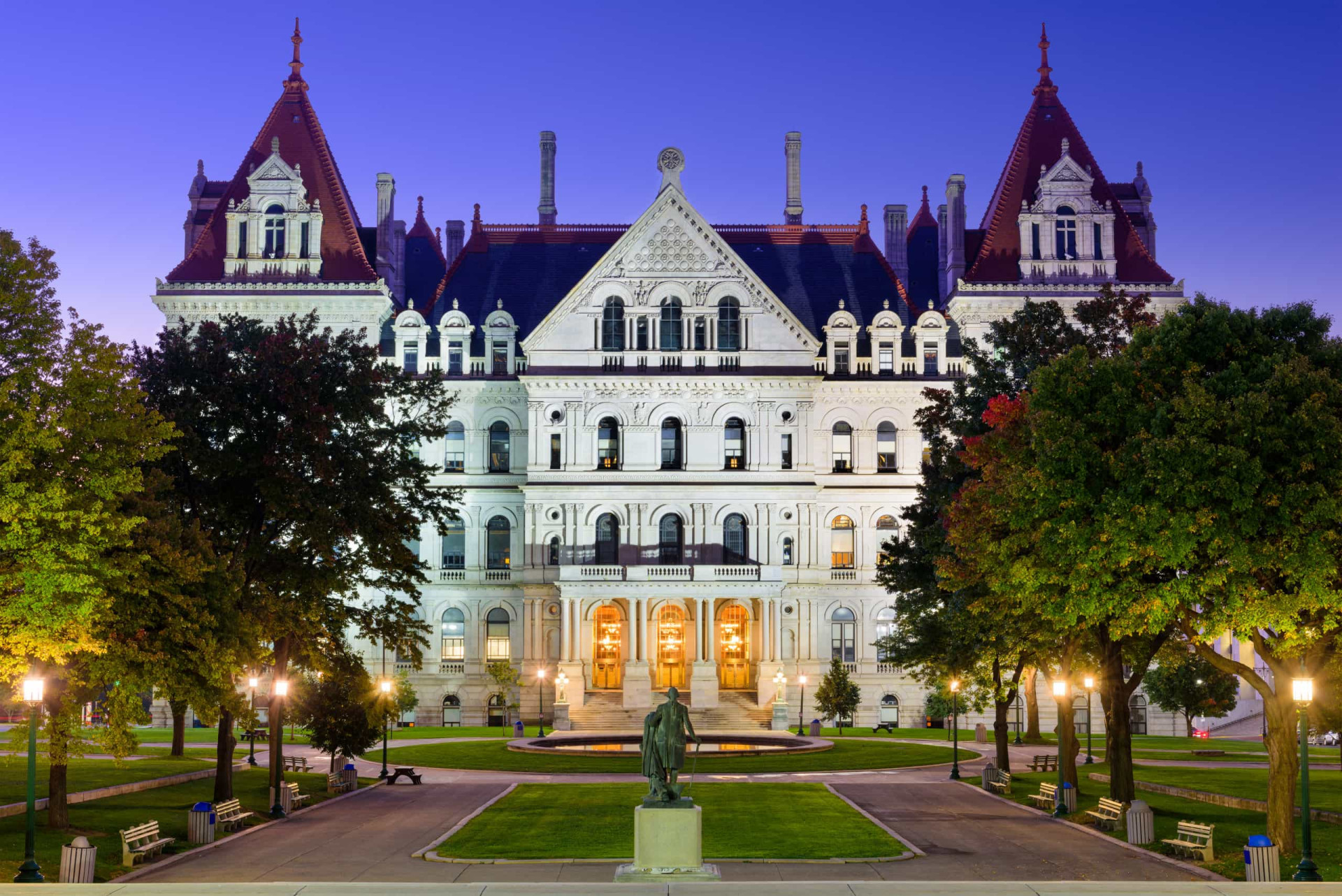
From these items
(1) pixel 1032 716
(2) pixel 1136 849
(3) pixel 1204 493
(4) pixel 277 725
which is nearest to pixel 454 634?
(1) pixel 1032 716

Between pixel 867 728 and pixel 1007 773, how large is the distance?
30832mm

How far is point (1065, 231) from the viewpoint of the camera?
77.1 m

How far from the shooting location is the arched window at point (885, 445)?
258ft

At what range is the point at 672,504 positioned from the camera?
75.1m

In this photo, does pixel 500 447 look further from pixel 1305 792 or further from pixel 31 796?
A: pixel 1305 792

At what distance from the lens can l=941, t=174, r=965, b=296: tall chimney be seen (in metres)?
80.7

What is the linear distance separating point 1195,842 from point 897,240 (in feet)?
195

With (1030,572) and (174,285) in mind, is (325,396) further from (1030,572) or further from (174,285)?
(174,285)

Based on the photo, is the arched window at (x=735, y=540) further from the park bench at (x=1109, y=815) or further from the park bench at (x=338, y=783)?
the park bench at (x=1109, y=815)

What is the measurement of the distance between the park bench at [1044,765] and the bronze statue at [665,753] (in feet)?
88.1

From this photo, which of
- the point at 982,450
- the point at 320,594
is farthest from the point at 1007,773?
the point at 320,594

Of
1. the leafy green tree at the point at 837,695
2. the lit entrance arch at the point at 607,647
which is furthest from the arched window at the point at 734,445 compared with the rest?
the leafy green tree at the point at 837,695

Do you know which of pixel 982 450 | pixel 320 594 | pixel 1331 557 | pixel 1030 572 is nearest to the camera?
pixel 1331 557

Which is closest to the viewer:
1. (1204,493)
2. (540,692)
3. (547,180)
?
(1204,493)
